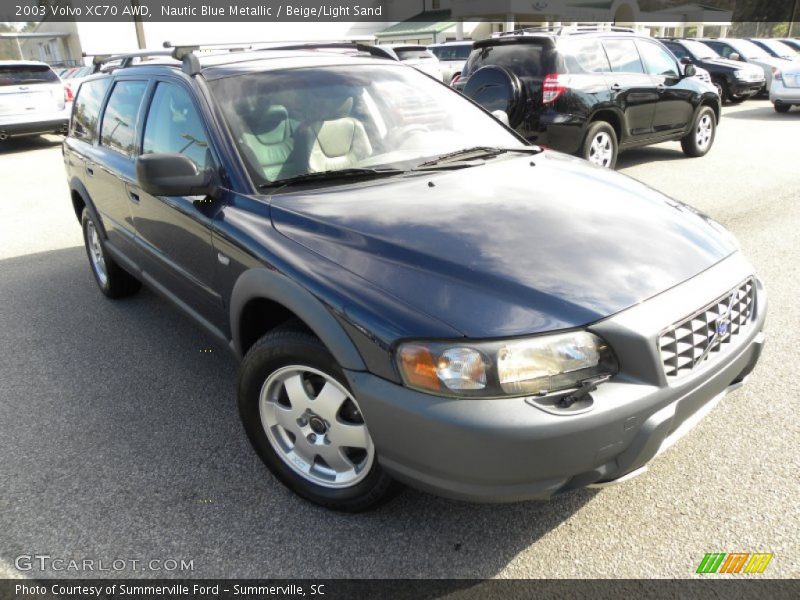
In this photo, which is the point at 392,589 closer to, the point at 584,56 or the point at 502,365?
the point at 502,365

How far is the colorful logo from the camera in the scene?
215 cm

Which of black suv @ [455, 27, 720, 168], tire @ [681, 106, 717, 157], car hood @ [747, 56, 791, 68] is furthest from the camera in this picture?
car hood @ [747, 56, 791, 68]

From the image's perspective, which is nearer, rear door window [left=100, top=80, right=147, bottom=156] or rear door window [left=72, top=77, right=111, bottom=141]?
rear door window [left=100, top=80, right=147, bottom=156]

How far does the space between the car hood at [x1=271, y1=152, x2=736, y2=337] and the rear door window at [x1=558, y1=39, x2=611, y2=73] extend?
5125 millimetres

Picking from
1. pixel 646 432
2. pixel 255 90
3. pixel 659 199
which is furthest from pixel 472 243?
pixel 255 90

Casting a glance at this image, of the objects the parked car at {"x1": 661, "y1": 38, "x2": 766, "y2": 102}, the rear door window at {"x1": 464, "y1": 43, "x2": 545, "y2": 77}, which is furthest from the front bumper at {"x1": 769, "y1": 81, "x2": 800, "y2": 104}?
the rear door window at {"x1": 464, "y1": 43, "x2": 545, "y2": 77}

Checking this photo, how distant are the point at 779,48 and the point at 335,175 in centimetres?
2082

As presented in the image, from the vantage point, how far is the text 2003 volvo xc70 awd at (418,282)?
191cm

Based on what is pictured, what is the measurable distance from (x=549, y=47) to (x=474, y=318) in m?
6.50

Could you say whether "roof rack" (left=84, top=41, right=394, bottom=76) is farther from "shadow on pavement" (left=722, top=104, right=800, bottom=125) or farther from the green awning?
the green awning

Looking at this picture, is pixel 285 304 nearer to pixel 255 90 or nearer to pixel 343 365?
pixel 343 365

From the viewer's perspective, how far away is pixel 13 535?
7.98 feet

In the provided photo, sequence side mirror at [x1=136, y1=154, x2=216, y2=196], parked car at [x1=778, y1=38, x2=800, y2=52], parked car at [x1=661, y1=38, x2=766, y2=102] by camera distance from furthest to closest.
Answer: parked car at [x1=778, y1=38, x2=800, y2=52] → parked car at [x1=661, y1=38, x2=766, y2=102] → side mirror at [x1=136, y1=154, x2=216, y2=196]

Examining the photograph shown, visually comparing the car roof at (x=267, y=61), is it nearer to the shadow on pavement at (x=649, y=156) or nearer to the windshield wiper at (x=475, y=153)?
the windshield wiper at (x=475, y=153)
